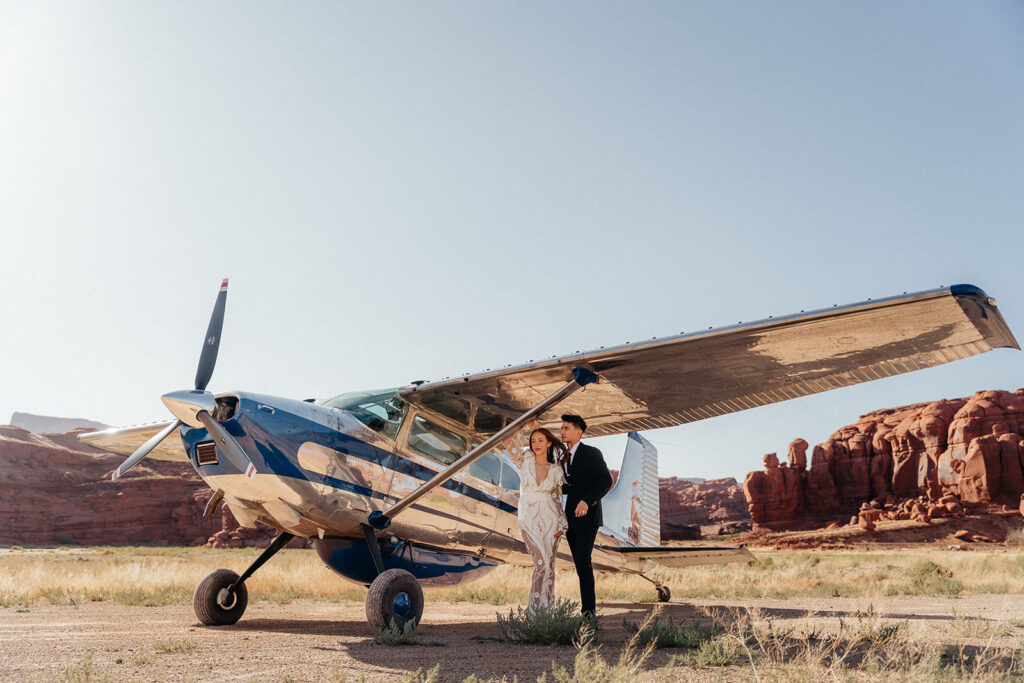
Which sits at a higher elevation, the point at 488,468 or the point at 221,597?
the point at 488,468

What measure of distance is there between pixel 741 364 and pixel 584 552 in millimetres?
2600

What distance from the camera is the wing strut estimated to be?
682cm

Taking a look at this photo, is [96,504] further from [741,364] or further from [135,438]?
[741,364]

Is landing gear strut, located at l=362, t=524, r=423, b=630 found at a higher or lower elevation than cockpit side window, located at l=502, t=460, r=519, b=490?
lower

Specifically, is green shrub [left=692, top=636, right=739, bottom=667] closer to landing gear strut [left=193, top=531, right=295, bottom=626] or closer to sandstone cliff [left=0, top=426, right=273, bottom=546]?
landing gear strut [left=193, top=531, right=295, bottom=626]

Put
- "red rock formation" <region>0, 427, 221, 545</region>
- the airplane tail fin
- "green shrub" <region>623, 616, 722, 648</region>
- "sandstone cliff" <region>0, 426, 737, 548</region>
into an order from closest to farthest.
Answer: "green shrub" <region>623, 616, 722, 648</region> < the airplane tail fin < "sandstone cliff" <region>0, 426, 737, 548</region> < "red rock formation" <region>0, 427, 221, 545</region>

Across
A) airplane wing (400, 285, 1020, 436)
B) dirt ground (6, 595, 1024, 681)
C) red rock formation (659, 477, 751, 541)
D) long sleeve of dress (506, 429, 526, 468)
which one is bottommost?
red rock formation (659, 477, 751, 541)

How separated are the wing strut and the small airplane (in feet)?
0.06

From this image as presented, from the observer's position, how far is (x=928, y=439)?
69.2 m

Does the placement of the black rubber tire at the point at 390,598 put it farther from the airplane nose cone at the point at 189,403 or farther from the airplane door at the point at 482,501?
the airplane nose cone at the point at 189,403

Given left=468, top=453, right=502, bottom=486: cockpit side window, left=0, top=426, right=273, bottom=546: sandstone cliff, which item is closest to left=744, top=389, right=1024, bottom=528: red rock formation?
left=0, top=426, right=273, bottom=546: sandstone cliff

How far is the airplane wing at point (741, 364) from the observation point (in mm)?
5887

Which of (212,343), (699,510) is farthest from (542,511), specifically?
(699,510)

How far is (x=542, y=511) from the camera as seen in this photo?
6.46 metres
